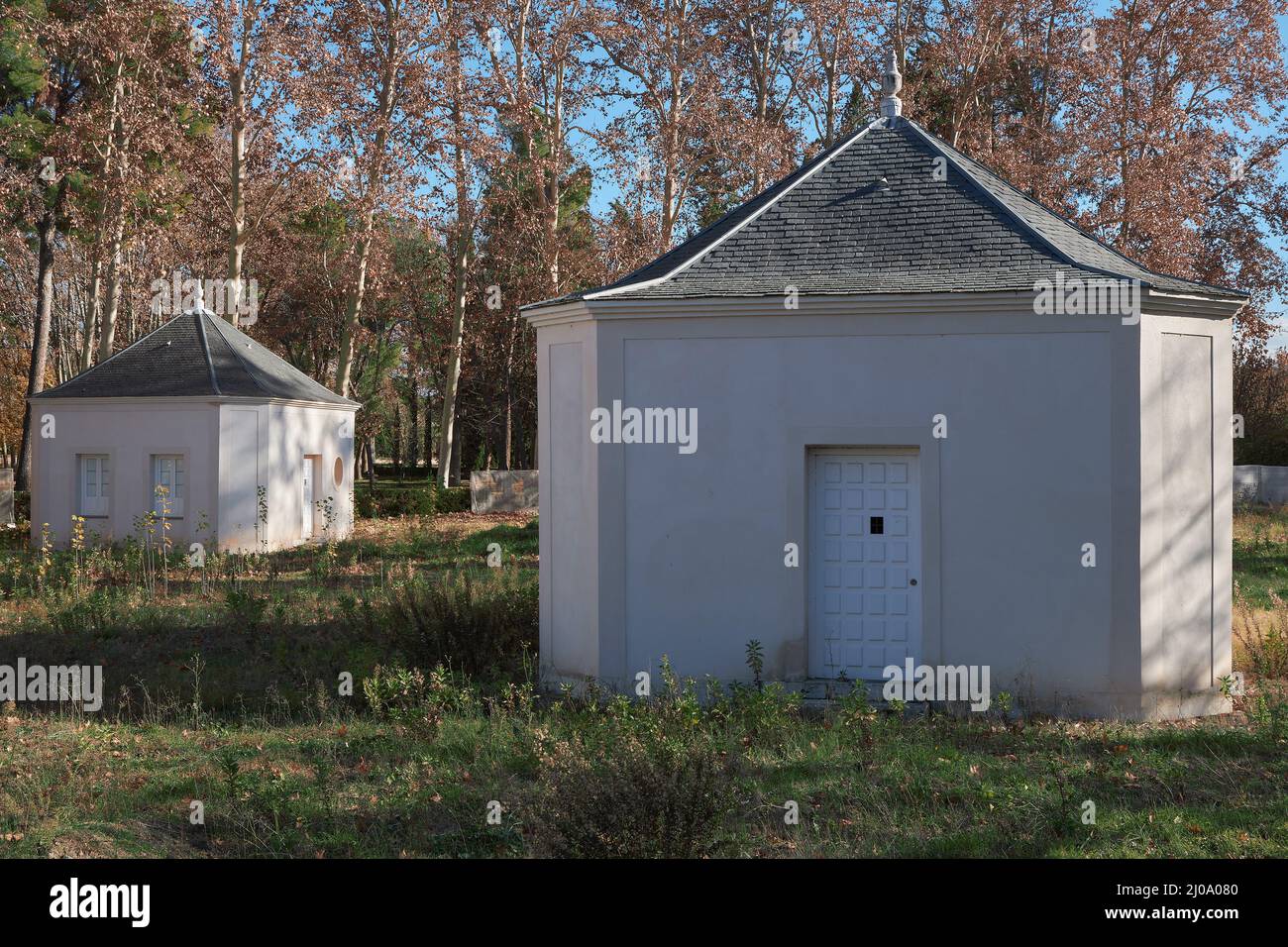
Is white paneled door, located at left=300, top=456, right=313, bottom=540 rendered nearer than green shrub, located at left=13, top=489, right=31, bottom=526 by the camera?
Yes

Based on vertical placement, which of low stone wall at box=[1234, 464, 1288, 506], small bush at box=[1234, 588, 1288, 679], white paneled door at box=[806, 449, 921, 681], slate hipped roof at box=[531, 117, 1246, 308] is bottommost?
small bush at box=[1234, 588, 1288, 679]

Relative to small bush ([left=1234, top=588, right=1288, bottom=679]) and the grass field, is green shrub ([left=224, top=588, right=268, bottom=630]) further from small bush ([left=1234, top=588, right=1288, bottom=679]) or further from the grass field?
small bush ([left=1234, top=588, right=1288, bottom=679])

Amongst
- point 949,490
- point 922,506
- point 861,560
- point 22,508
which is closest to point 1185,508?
point 949,490

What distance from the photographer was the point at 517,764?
824 cm

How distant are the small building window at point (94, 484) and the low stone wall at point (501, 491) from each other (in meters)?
9.62

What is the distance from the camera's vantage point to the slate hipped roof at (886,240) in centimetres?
1038

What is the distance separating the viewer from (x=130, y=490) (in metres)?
23.0

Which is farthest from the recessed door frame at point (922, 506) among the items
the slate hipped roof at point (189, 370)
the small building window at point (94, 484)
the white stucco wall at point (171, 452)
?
the small building window at point (94, 484)

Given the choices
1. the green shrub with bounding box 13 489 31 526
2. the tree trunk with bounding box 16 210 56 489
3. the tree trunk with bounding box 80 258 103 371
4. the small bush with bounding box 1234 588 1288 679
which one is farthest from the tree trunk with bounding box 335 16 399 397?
the small bush with bounding box 1234 588 1288 679

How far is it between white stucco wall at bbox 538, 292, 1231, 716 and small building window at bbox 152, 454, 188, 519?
1486 cm

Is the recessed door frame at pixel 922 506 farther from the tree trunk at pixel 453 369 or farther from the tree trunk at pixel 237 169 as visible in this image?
the tree trunk at pixel 453 369

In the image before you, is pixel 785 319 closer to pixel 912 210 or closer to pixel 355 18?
→ pixel 912 210

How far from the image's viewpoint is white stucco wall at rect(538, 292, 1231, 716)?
9914mm
